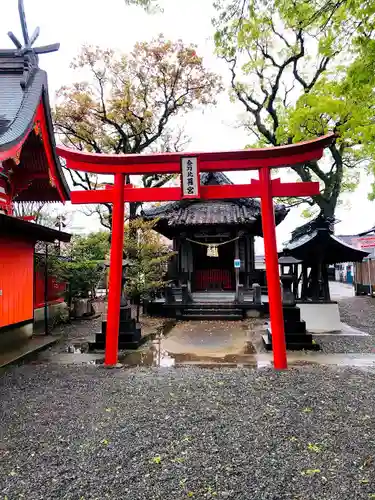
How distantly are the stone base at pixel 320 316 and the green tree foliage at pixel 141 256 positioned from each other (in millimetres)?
5542

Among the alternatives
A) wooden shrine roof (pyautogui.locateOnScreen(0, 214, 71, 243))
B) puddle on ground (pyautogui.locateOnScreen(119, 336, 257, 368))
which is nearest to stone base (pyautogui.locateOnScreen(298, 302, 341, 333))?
puddle on ground (pyautogui.locateOnScreen(119, 336, 257, 368))

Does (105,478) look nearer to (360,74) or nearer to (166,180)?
(360,74)

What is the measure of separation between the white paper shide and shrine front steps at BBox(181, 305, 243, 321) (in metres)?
8.09

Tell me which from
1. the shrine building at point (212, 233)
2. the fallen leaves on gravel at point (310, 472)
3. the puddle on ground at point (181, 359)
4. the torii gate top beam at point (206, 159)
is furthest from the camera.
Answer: the shrine building at point (212, 233)

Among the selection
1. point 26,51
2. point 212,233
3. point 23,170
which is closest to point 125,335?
point 23,170

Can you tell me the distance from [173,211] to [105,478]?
1443cm

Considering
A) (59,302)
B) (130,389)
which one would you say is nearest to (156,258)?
(59,302)

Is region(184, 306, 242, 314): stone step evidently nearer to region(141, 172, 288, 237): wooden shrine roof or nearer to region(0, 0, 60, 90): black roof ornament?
region(141, 172, 288, 237): wooden shrine roof

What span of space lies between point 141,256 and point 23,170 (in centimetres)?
589

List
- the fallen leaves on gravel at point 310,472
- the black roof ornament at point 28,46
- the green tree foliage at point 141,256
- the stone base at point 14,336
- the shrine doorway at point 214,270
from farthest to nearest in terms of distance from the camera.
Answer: the shrine doorway at point 214,270
the green tree foliage at point 141,256
the stone base at point 14,336
the black roof ornament at point 28,46
the fallen leaves on gravel at point 310,472

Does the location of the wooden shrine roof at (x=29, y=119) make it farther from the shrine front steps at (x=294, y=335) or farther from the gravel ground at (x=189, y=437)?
the shrine front steps at (x=294, y=335)

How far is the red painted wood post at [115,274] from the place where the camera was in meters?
7.14

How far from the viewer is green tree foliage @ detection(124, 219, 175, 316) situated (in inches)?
507

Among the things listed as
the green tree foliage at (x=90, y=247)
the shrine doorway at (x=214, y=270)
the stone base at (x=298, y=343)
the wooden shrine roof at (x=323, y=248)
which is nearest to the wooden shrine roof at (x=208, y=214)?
the shrine doorway at (x=214, y=270)
